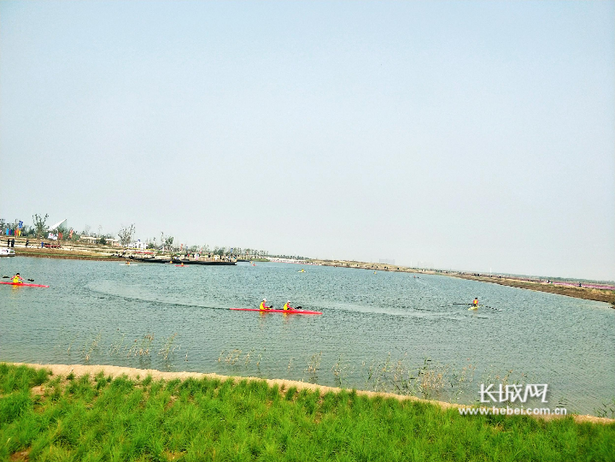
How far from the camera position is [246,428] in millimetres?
10078

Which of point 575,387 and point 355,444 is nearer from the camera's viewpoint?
point 355,444

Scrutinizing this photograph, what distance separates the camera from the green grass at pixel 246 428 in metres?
8.73

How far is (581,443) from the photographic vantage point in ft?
32.8

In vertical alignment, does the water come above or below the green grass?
below

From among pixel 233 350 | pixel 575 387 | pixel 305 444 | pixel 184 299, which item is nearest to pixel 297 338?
pixel 233 350

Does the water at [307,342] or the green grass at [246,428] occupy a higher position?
the green grass at [246,428]

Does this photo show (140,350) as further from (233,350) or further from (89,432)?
(89,432)

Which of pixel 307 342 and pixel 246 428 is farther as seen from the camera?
pixel 307 342

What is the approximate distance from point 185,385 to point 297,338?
14639 mm

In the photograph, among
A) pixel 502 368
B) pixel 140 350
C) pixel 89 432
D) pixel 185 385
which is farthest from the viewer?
pixel 502 368

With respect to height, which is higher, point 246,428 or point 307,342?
point 246,428

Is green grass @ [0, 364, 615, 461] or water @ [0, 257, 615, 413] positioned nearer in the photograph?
green grass @ [0, 364, 615, 461]

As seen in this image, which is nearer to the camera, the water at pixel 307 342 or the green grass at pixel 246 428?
the green grass at pixel 246 428

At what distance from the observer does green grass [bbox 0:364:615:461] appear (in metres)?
8.73
